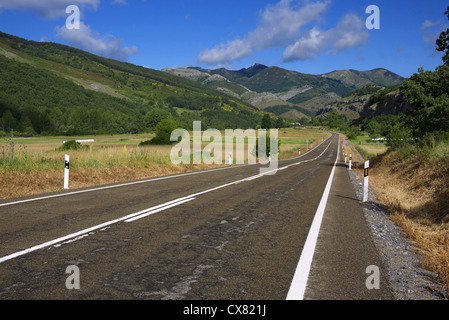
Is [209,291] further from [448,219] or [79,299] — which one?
[448,219]

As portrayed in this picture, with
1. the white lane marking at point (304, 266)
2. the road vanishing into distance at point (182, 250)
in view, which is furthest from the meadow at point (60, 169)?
the white lane marking at point (304, 266)

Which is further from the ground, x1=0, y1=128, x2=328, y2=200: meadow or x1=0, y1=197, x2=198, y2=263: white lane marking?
x1=0, y1=128, x2=328, y2=200: meadow

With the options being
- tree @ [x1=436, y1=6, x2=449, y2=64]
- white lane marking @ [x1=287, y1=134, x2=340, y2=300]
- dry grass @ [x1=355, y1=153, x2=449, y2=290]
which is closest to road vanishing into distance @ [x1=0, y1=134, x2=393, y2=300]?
white lane marking @ [x1=287, y1=134, x2=340, y2=300]

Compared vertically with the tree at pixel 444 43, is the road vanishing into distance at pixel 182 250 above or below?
below

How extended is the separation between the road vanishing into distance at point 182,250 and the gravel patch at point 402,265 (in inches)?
7.6

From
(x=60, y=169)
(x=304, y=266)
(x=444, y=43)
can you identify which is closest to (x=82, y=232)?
(x=304, y=266)

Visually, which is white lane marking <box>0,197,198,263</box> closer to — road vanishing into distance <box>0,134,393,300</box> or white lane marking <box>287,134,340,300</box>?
road vanishing into distance <box>0,134,393,300</box>

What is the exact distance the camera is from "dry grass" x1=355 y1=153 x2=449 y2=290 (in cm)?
516

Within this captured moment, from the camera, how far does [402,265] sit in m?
4.55

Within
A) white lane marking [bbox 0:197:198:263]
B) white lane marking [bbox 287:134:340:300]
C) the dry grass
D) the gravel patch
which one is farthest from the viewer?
the dry grass

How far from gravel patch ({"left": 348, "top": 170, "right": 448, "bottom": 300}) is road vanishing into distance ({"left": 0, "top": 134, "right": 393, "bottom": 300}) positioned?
0.64 ft

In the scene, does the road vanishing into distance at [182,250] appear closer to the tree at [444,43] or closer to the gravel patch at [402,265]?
the gravel patch at [402,265]

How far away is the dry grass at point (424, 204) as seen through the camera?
16.9 ft
